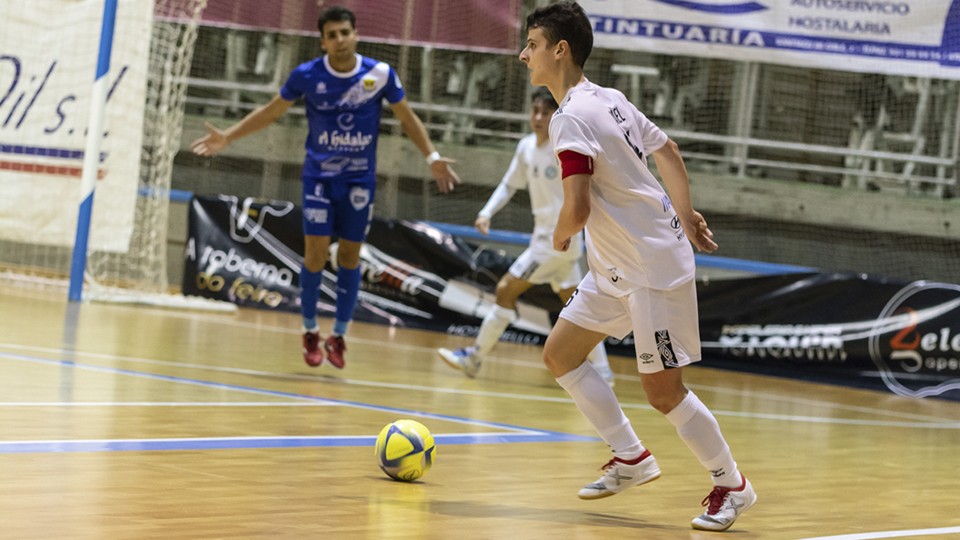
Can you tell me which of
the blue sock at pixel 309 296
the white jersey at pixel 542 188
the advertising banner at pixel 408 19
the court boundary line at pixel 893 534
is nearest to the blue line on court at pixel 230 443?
the court boundary line at pixel 893 534

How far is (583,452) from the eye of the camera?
244 inches

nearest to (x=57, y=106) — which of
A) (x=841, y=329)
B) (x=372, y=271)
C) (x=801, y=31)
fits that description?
(x=372, y=271)

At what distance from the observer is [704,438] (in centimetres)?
458

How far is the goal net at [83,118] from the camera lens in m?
12.6

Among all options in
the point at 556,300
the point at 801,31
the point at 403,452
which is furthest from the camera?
the point at 556,300

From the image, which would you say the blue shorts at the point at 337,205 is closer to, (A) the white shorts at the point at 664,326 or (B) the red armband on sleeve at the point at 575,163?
(A) the white shorts at the point at 664,326

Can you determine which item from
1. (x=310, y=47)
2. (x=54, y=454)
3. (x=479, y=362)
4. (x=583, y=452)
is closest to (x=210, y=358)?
(x=479, y=362)

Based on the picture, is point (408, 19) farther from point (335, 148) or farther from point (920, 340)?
point (920, 340)

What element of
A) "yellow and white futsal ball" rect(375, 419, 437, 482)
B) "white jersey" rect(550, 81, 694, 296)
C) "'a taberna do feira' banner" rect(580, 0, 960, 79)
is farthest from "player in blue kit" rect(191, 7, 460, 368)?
"'a taberna do feira' banner" rect(580, 0, 960, 79)

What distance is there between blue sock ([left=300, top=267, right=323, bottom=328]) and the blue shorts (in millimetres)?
307

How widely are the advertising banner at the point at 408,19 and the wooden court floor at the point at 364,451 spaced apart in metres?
3.89

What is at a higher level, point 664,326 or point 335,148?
point 335,148

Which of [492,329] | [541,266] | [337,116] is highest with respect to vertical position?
[337,116]

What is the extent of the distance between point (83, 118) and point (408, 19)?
3096 mm
